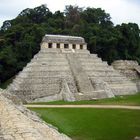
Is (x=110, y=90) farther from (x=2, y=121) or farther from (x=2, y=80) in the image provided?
(x=2, y=121)

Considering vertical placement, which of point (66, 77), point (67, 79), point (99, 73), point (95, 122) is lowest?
point (95, 122)

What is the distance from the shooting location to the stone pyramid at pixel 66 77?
4603cm

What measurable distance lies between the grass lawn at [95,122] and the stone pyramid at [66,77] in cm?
973

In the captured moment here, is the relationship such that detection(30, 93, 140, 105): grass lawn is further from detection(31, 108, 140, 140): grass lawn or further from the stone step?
detection(31, 108, 140, 140): grass lawn

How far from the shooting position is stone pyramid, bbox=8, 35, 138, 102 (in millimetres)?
46031

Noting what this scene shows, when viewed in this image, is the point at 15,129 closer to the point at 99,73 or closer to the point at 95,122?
the point at 95,122

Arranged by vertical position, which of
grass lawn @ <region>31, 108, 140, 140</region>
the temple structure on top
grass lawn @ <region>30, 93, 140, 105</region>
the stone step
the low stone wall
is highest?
the temple structure on top

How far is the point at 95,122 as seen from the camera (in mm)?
28609

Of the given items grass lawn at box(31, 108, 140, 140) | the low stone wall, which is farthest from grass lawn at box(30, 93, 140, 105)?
the low stone wall

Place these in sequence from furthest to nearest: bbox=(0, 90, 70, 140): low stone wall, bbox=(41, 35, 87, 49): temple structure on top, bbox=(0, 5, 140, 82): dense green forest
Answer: bbox=(0, 5, 140, 82): dense green forest
bbox=(41, 35, 87, 49): temple structure on top
bbox=(0, 90, 70, 140): low stone wall

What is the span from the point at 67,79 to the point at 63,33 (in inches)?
754

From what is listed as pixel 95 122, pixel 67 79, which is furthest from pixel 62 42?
pixel 95 122

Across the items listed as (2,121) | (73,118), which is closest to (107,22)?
(73,118)

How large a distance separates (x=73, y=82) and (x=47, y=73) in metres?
3.09
